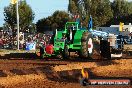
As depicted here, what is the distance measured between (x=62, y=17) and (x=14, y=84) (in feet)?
245

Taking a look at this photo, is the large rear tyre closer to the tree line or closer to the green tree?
the green tree

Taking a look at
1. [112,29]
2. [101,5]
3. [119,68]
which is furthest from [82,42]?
[101,5]

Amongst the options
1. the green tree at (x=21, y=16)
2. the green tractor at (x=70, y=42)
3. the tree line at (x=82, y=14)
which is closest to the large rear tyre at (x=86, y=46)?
the green tractor at (x=70, y=42)

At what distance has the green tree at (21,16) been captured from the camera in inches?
2386

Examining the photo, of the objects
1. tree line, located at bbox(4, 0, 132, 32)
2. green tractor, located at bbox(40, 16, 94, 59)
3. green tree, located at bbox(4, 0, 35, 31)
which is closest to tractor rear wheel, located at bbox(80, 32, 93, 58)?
green tractor, located at bbox(40, 16, 94, 59)

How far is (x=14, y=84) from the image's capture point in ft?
Answer: 37.9

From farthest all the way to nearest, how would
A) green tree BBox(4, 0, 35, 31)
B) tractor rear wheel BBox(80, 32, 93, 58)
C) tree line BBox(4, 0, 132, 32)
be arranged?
tree line BBox(4, 0, 132, 32)
green tree BBox(4, 0, 35, 31)
tractor rear wheel BBox(80, 32, 93, 58)

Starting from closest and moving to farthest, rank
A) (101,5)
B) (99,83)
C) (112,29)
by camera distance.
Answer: (99,83) < (112,29) < (101,5)

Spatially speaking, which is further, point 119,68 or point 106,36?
point 106,36

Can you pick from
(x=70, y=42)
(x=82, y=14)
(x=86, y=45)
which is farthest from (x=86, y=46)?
(x=82, y=14)

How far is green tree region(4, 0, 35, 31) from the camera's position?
60.6 metres

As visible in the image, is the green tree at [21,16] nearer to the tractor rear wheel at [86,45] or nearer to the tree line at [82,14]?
the tree line at [82,14]

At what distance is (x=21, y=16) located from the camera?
62.7 metres

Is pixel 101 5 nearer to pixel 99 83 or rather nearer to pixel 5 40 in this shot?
pixel 5 40
